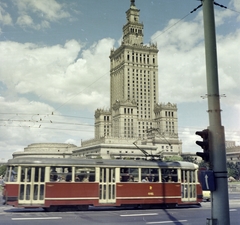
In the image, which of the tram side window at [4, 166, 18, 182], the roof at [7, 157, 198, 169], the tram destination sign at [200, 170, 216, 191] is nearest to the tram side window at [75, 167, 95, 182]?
the roof at [7, 157, 198, 169]

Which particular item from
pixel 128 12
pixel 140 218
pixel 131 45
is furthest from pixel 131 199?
pixel 128 12

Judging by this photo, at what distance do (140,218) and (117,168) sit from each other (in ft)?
13.1

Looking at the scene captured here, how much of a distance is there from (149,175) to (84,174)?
4.16 metres

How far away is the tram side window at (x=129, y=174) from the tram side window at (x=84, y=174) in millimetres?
1808

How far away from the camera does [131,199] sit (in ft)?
61.8

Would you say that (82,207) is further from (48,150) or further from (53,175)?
(48,150)

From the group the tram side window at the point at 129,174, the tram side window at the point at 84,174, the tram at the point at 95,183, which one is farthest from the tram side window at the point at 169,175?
the tram side window at the point at 84,174

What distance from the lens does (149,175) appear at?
64.1 feet

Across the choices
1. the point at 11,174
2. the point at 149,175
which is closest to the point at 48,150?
the point at 149,175

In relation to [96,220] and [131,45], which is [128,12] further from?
[96,220]

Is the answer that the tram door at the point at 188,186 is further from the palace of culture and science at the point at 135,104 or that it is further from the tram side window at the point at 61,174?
the palace of culture and science at the point at 135,104

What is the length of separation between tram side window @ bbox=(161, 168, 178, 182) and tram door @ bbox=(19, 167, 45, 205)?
753cm

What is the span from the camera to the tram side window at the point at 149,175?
1938cm

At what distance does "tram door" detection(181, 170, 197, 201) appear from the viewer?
20453 millimetres
